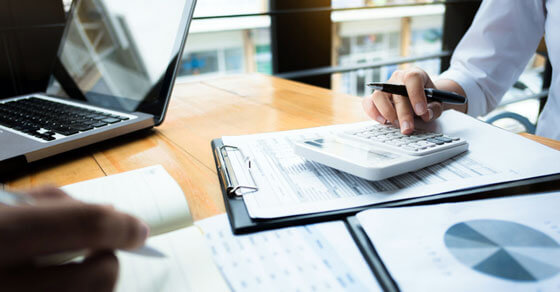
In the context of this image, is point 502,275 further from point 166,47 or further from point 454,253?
point 166,47

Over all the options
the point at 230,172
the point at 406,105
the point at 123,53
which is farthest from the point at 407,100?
the point at 123,53

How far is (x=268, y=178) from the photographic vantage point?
370 millimetres

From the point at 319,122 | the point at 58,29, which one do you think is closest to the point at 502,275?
the point at 319,122

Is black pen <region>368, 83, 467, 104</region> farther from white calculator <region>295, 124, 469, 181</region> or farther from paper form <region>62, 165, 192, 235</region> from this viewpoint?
paper form <region>62, 165, 192, 235</region>

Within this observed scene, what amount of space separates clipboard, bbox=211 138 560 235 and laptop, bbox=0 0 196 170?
0.79 ft

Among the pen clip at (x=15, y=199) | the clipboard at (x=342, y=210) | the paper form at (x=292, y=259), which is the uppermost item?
the pen clip at (x=15, y=199)

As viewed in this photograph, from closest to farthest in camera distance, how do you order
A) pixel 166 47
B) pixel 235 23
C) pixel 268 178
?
pixel 268 178 < pixel 166 47 < pixel 235 23

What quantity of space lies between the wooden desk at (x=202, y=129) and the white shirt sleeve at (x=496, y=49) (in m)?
0.23

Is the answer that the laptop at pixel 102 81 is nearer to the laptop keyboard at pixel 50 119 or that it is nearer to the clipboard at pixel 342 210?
the laptop keyboard at pixel 50 119

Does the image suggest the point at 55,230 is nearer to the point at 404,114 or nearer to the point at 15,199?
the point at 15,199

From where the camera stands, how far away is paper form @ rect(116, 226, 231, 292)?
8.7 inches

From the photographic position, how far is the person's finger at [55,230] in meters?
0.17

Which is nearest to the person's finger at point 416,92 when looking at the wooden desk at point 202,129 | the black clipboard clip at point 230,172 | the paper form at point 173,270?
the wooden desk at point 202,129

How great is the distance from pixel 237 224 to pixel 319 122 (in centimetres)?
34
